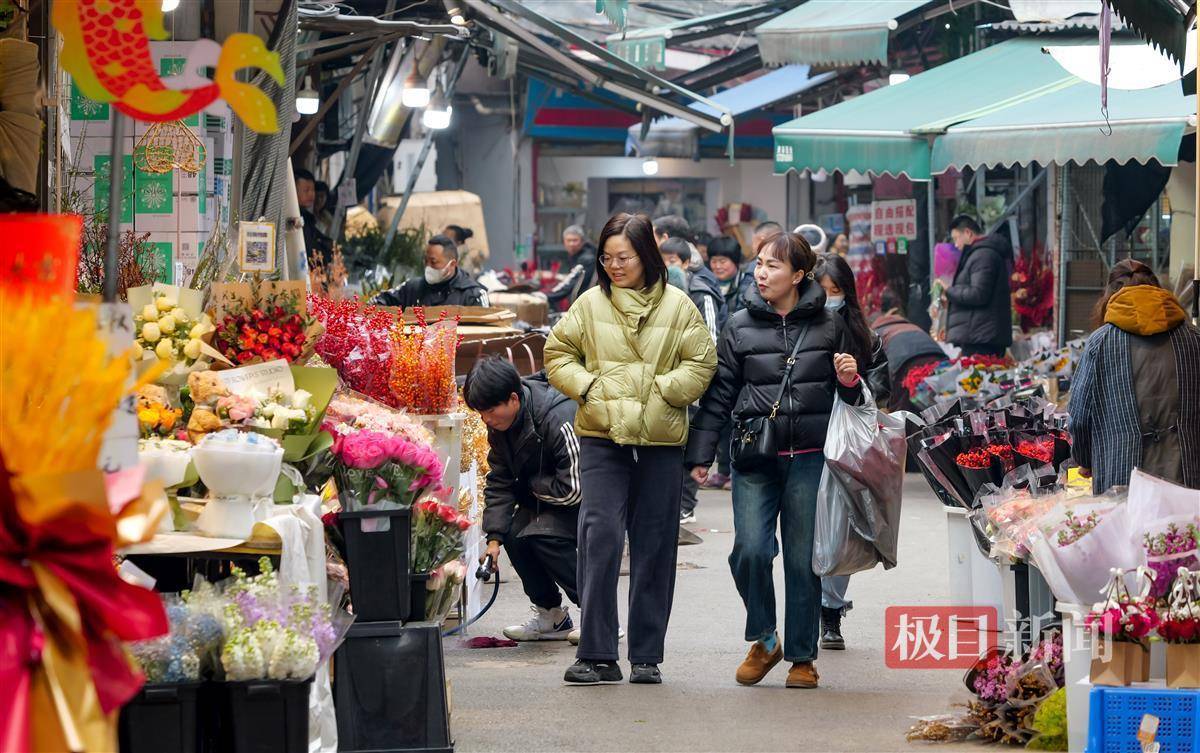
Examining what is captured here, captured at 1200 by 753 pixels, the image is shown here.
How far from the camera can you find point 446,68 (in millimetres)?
19219

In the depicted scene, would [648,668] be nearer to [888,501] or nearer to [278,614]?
[888,501]

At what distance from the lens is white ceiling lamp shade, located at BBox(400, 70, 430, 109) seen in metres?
15.4

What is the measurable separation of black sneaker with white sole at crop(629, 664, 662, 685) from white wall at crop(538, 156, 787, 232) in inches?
882

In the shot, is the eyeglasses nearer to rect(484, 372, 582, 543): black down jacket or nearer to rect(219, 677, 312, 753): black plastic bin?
rect(484, 372, 582, 543): black down jacket

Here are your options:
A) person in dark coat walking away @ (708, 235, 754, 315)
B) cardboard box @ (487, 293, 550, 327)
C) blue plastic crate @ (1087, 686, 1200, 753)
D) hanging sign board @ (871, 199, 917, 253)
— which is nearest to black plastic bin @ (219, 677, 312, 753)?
blue plastic crate @ (1087, 686, 1200, 753)

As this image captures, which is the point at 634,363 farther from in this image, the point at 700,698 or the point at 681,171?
the point at 681,171

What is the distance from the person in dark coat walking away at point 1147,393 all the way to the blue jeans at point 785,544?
48.3 inches

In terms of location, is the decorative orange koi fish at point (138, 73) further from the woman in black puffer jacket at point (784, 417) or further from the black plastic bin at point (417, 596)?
the woman in black puffer jacket at point (784, 417)

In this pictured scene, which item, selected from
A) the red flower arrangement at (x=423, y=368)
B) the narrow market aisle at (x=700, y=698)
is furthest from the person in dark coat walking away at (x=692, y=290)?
the red flower arrangement at (x=423, y=368)

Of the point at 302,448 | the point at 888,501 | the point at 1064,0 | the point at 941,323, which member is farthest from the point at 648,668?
the point at 941,323

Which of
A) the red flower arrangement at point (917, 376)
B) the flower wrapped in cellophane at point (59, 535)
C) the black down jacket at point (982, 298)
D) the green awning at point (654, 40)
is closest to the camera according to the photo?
the flower wrapped in cellophane at point (59, 535)

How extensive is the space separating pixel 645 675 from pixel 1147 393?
2466 millimetres

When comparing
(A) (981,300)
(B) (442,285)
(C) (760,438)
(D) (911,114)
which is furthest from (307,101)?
(C) (760,438)

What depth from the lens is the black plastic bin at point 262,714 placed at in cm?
Answer: 467
